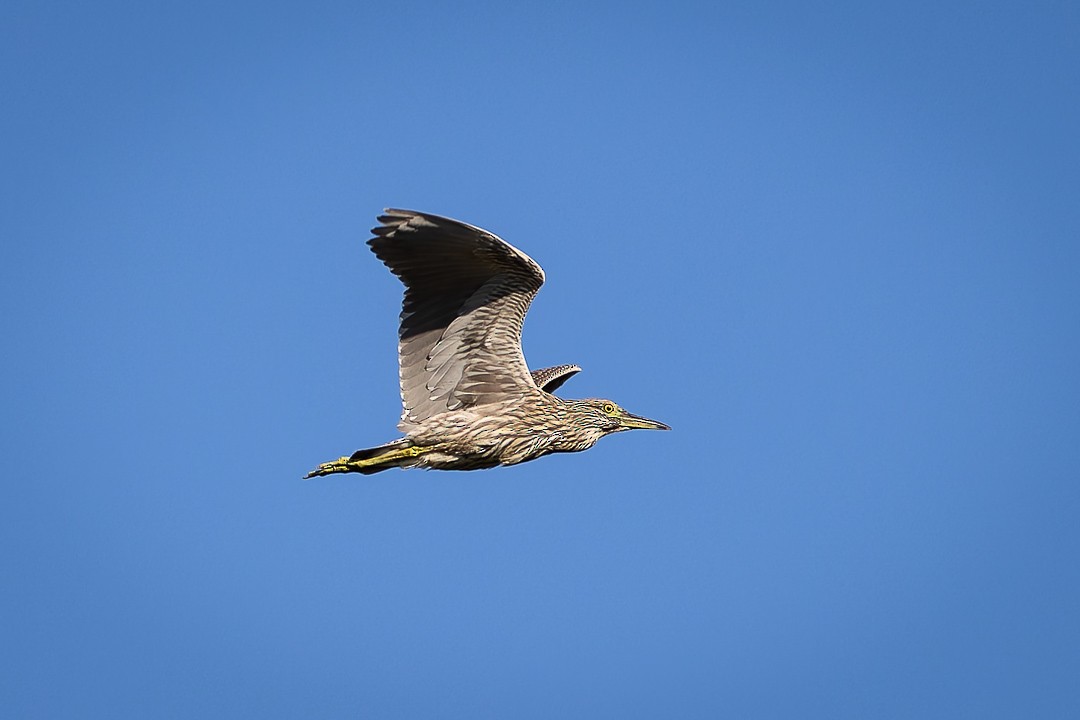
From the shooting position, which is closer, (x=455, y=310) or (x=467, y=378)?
(x=455, y=310)

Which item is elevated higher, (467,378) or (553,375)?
(553,375)

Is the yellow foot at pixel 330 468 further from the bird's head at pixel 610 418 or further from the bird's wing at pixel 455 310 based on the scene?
the bird's head at pixel 610 418

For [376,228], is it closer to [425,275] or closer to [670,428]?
[425,275]

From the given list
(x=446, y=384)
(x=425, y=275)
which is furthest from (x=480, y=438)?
(x=425, y=275)

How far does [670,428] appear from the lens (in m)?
16.4

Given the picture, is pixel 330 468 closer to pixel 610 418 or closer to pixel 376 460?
pixel 376 460

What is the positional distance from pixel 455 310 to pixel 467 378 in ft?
2.49

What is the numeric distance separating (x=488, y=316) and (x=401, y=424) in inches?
56.1

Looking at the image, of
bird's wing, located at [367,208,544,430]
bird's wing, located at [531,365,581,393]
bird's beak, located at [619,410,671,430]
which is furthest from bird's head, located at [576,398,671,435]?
bird's wing, located at [531,365,581,393]

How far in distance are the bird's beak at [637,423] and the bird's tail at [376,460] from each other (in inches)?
85.3

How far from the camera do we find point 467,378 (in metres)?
15.6

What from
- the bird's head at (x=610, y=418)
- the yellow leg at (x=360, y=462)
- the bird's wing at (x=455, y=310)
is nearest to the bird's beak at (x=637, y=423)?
the bird's head at (x=610, y=418)

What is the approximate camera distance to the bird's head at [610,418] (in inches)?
635

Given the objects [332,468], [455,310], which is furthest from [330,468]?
[455,310]
